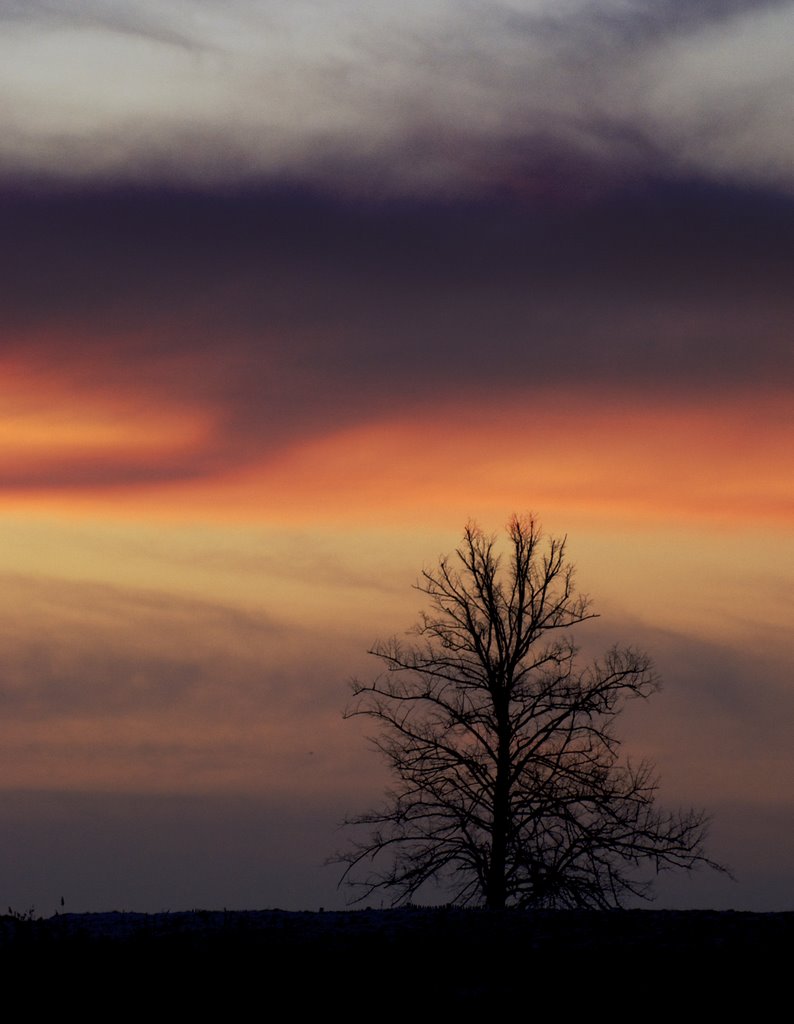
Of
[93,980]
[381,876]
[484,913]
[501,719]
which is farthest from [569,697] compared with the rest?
[93,980]

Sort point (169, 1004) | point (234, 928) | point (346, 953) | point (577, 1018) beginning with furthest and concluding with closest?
point (234, 928)
point (346, 953)
point (169, 1004)
point (577, 1018)

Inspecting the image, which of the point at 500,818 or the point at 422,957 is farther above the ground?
the point at 500,818

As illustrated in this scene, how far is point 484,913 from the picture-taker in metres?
17.3

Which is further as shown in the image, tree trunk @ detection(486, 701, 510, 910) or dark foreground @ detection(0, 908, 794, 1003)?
tree trunk @ detection(486, 701, 510, 910)

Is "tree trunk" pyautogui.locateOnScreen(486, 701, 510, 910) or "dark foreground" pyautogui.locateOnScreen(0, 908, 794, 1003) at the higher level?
"tree trunk" pyautogui.locateOnScreen(486, 701, 510, 910)

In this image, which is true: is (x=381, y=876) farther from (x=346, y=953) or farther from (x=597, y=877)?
(x=346, y=953)

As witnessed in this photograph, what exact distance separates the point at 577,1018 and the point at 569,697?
15.1 metres

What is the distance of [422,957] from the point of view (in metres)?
14.8

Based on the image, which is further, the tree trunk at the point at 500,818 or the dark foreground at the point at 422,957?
the tree trunk at the point at 500,818

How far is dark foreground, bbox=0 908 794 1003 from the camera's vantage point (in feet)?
44.8

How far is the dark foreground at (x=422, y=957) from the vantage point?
1366 cm

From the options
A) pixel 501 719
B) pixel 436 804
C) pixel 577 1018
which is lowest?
pixel 577 1018

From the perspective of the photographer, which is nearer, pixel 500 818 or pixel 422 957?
pixel 422 957

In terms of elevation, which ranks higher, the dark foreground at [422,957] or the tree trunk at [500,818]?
the tree trunk at [500,818]
